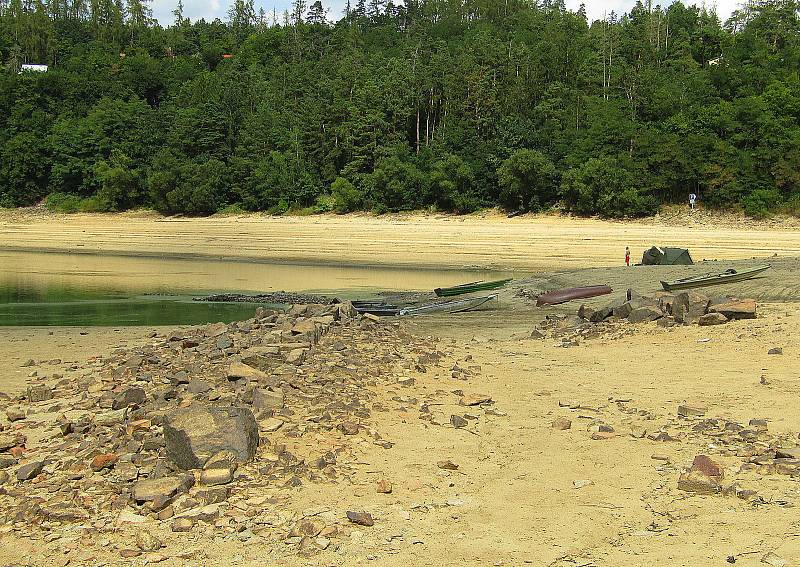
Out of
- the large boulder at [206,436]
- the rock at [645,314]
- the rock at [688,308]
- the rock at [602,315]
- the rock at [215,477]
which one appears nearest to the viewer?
the rock at [215,477]

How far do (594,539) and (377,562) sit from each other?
4.73 ft

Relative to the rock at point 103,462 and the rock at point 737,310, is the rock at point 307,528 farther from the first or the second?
the rock at point 737,310

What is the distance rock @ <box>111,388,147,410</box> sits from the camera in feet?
27.0

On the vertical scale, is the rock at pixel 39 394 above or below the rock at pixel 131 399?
below

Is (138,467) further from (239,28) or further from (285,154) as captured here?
(239,28)

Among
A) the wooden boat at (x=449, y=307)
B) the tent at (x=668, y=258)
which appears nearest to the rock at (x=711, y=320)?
the wooden boat at (x=449, y=307)

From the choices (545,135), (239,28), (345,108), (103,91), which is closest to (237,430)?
(545,135)

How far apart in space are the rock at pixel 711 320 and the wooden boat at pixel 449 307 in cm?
703

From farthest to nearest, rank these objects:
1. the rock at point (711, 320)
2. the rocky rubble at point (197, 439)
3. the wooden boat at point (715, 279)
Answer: the wooden boat at point (715, 279) < the rock at point (711, 320) < the rocky rubble at point (197, 439)

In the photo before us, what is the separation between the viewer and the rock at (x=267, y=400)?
24.4 feet

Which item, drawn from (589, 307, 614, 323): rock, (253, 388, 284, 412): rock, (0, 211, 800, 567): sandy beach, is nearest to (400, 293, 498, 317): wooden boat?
(0, 211, 800, 567): sandy beach

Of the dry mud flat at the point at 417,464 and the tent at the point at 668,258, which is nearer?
the dry mud flat at the point at 417,464

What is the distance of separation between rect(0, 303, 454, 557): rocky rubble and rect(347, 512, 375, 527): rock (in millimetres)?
12

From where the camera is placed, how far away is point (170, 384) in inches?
353
